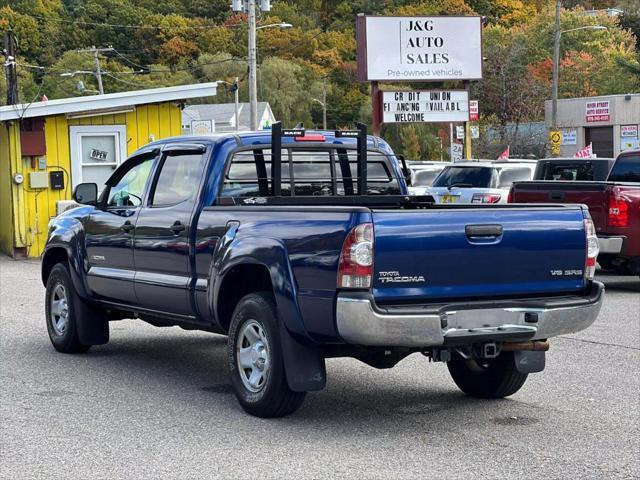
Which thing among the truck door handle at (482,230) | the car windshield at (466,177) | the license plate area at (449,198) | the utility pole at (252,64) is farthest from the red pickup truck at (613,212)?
the utility pole at (252,64)

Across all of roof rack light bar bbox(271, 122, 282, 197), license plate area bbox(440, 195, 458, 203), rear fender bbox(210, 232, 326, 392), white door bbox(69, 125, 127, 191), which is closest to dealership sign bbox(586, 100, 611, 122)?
license plate area bbox(440, 195, 458, 203)

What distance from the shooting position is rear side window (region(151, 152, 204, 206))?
8.79m

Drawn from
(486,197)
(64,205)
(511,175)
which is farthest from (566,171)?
(64,205)

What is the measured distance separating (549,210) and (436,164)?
934 inches

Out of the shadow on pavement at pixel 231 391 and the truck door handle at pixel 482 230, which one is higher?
the truck door handle at pixel 482 230

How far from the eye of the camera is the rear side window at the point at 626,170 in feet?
54.9

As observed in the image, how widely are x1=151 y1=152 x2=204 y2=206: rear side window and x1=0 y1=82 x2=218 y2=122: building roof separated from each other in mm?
13492

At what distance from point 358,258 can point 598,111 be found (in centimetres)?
4805

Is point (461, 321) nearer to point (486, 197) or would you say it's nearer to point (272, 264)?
point (272, 264)

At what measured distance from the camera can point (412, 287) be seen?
22.8ft

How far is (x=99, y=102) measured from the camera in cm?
2292

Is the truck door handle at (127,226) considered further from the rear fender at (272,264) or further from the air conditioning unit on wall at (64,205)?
the air conditioning unit on wall at (64,205)

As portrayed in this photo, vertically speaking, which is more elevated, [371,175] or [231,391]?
[371,175]

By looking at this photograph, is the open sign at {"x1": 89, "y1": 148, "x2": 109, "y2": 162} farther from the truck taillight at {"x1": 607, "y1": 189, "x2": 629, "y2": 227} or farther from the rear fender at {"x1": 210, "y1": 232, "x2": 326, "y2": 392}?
the rear fender at {"x1": 210, "y1": 232, "x2": 326, "y2": 392}
